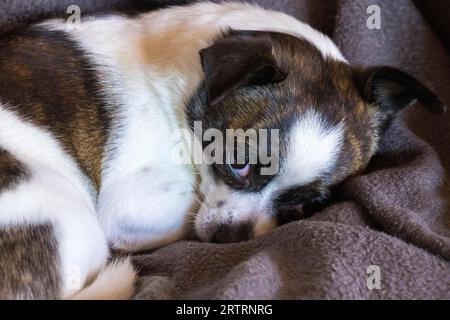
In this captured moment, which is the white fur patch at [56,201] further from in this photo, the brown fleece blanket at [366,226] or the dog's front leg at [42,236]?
the brown fleece blanket at [366,226]

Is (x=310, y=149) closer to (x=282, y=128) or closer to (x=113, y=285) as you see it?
(x=282, y=128)

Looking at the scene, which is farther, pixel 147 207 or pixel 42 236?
pixel 147 207

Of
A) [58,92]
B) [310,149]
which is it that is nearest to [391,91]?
[310,149]

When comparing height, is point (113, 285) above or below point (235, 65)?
below

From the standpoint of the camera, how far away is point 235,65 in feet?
6.18

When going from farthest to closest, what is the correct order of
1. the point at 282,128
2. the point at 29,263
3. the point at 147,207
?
the point at 147,207
the point at 282,128
the point at 29,263

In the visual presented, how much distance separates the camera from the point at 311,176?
2.12 metres

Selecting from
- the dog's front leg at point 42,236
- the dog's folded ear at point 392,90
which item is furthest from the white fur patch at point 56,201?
the dog's folded ear at point 392,90

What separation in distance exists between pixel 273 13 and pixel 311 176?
0.74 metres

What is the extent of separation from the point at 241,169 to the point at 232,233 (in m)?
0.23

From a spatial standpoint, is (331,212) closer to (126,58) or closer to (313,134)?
(313,134)

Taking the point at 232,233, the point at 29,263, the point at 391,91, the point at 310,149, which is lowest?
the point at 232,233

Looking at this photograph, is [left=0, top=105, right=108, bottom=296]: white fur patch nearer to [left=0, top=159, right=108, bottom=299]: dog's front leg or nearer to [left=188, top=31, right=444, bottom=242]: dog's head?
[left=0, top=159, right=108, bottom=299]: dog's front leg

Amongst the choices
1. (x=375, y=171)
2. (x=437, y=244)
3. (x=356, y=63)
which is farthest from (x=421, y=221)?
(x=356, y=63)
